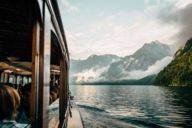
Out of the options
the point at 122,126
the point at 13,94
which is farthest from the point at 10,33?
the point at 122,126

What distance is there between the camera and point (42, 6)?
4.39 meters

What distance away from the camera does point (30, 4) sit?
407cm

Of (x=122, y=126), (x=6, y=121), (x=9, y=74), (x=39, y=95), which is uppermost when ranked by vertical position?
(x=9, y=74)

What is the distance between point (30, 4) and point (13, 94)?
240cm

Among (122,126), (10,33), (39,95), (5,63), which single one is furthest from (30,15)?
(122,126)

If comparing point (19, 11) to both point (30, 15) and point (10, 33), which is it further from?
point (10, 33)

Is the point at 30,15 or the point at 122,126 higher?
the point at 30,15

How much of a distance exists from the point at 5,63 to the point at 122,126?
37550mm

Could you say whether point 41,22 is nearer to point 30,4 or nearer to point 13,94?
point 30,4

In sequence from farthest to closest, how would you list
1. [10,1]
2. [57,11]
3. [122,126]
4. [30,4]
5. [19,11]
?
1. [122,126]
2. [57,11]
3. [19,11]
4. [10,1]
5. [30,4]

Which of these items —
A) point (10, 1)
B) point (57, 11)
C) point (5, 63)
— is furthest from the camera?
point (5, 63)

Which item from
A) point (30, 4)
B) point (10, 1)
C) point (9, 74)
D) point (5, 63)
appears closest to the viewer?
point (30, 4)

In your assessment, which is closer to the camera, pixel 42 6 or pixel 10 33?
pixel 42 6

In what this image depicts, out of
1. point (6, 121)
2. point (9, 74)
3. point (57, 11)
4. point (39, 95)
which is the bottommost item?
point (6, 121)
